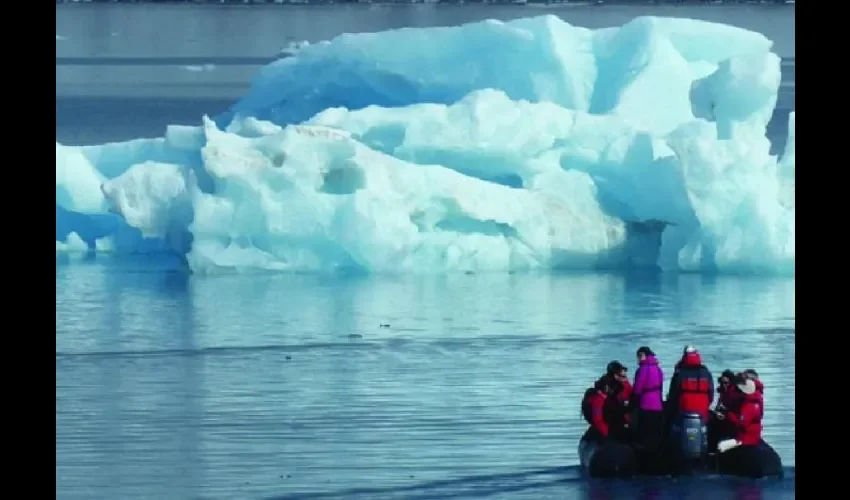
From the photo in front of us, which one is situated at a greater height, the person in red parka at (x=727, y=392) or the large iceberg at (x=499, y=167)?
the large iceberg at (x=499, y=167)

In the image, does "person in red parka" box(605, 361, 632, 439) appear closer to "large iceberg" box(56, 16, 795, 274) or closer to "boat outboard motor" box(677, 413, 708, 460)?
"boat outboard motor" box(677, 413, 708, 460)

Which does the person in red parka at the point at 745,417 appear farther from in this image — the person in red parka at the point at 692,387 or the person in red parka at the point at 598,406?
the person in red parka at the point at 598,406

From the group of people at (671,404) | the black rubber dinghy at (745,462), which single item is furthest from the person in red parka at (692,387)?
the black rubber dinghy at (745,462)

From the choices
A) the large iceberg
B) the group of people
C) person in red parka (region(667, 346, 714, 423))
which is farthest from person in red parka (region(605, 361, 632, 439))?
the large iceberg

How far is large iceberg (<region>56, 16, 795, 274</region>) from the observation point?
12.0 meters

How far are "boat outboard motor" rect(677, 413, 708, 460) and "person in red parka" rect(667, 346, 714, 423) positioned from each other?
0.08 feet

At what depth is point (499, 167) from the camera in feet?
42.4

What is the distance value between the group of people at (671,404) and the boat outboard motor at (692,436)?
2 centimetres

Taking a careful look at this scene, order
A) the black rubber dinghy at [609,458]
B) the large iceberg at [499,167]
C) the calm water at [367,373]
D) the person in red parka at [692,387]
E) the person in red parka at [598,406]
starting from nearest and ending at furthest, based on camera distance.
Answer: the person in red parka at [692,387]
the person in red parka at [598,406]
the black rubber dinghy at [609,458]
the calm water at [367,373]
the large iceberg at [499,167]

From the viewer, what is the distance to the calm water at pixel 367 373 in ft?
21.9

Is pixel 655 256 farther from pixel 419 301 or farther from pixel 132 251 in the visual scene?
pixel 132 251

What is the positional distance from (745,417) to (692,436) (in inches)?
8.6
